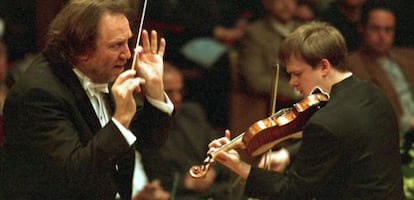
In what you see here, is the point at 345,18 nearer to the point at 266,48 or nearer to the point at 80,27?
the point at 266,48

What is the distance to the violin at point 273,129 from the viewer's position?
324 cm

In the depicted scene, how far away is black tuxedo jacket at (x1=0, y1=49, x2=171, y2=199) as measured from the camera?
3.00m

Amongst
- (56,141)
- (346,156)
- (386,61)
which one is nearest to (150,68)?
(56,141)

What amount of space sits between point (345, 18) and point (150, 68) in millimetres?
1857

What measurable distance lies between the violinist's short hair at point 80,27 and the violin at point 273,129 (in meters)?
0.51

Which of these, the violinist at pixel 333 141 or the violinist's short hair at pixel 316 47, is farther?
the violinist's short hair at pixel 316 47

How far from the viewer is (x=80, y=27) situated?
3.13m

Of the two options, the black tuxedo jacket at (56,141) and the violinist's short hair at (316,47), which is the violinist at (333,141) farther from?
the black tuxedo jacket at (56,141)

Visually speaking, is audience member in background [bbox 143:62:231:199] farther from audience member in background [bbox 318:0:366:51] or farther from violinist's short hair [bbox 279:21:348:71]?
violinist's short hair [bbox 279:21:348:71]

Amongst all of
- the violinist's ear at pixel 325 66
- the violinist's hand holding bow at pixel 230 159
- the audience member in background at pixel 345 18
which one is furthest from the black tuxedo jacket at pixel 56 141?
the audience member in background at pixel 345 18

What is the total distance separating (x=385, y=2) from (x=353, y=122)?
2182 millimetres

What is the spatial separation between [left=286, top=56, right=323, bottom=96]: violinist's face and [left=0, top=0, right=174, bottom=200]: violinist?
0.41 meters

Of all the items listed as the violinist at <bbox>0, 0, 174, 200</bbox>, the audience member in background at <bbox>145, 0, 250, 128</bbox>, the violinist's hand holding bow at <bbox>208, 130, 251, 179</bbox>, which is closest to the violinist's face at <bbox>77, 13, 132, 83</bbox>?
the violinist at <bbox>0, 0, 174, 200</bbox>

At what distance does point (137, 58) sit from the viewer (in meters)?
3.26
